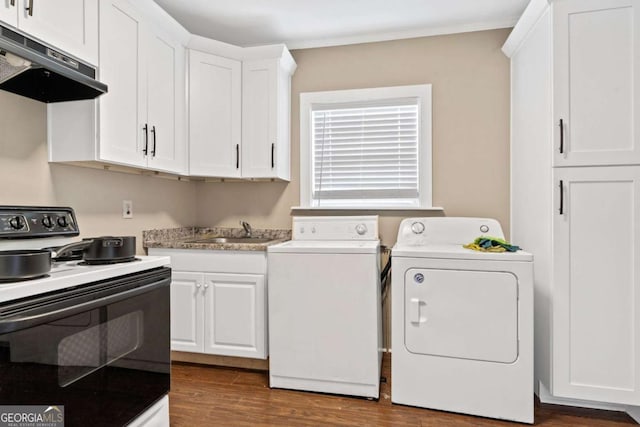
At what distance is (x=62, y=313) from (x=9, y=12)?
42.8 inches

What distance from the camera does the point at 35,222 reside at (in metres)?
1.46

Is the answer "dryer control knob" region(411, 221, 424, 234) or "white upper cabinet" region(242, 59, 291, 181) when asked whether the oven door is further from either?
"dryer control knob" region(411, 221, 424, 234)

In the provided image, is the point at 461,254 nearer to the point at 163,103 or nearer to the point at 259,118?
the point at 259,118

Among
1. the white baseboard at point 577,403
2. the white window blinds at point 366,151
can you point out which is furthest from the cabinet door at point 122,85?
Answer: the white baseboard at point 577,403

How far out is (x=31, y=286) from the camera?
3.20 ft

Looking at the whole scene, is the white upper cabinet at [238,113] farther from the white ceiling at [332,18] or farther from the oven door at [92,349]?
the oven door at [92,349]

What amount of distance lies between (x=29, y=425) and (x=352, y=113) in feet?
7.89

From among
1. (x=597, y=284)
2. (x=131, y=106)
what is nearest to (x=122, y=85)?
(x=131, y=106)

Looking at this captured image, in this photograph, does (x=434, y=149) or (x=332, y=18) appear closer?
(x=332, y=18)

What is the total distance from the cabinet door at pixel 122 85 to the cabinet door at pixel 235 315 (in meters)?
0.87

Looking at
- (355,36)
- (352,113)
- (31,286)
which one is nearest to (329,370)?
(31,286)

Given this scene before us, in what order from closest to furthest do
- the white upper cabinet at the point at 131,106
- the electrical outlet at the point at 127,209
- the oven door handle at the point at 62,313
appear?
1. the oven door handle at the point at 62,313
2. the white upper cabinet at the point at 131,106
3. the electrical outlet at the point at 127,209

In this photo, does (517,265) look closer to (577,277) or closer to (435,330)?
(577,277)

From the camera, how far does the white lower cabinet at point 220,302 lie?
218cm
